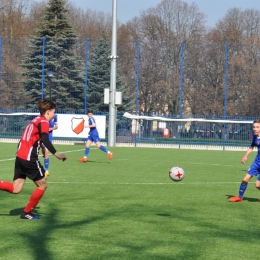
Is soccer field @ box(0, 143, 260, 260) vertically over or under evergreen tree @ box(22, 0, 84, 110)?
under

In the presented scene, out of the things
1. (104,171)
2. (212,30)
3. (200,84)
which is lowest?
(104,171)

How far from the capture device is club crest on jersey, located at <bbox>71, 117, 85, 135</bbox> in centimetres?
3297

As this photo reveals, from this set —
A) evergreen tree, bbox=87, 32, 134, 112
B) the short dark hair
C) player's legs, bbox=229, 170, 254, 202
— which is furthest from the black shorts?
evergreen tree, bbox=87, 32, 134, 112

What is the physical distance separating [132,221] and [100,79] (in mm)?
33083

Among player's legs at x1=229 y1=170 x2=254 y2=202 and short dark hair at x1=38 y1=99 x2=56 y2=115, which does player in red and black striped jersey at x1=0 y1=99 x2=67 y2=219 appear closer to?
short dark hair at x1=38 y1=99 x2=56 y2=115

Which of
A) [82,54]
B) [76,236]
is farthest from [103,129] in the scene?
[76,236]

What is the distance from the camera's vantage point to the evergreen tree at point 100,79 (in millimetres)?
38906

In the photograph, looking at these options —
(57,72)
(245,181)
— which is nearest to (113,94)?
(57,72)

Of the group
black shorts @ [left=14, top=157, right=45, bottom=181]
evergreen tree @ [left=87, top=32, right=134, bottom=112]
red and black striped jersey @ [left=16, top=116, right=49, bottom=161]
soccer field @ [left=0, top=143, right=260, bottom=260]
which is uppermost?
evergreen tree @ [left=87, top=32, right=134, bottom=112]

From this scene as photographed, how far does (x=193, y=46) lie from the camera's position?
40.2 m

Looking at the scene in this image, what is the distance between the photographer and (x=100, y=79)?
135 feet

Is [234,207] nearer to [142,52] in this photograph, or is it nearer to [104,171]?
[104,171]

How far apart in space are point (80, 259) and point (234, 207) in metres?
4.90

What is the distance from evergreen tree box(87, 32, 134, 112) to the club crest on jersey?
4597mm
